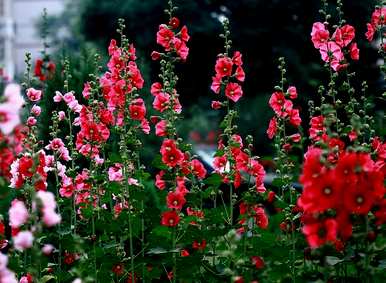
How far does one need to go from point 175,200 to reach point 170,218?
0.08 m

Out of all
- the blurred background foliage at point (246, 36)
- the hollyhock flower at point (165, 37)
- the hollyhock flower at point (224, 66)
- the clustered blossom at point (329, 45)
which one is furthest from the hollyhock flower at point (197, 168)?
the blurred background foliage at point (246, 36)

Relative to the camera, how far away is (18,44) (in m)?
46.7

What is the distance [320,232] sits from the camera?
2492 mm

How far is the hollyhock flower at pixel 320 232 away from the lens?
244 centimetres

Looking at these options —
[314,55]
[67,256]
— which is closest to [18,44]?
[314,55]

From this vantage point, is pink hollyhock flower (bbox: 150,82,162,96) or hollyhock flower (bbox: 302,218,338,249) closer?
hollyhock flower (bbox: 302,218,338,249)

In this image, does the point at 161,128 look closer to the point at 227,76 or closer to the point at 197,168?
the point at 197,168

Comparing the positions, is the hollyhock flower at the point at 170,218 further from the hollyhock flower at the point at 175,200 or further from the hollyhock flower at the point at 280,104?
the hollyhock flower at the point at 280,104

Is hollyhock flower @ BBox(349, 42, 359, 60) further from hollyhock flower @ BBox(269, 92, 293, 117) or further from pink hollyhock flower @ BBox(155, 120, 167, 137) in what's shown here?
pink hollyhock flower @ BBox(155, 120, 167, 137)

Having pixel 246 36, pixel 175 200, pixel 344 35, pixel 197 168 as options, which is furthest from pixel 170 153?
pixel 246 36

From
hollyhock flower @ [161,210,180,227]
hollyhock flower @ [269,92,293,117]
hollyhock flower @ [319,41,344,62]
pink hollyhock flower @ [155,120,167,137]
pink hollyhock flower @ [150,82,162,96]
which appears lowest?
hollyhock flower @ [161,210,180,227]

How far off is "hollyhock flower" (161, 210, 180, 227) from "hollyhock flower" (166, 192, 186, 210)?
0.10ft

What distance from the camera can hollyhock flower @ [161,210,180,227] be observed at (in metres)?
3.21

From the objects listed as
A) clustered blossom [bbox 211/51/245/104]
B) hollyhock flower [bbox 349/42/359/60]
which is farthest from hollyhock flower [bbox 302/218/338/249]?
hollyhock flower [bbox 349/42/359/60]
